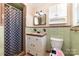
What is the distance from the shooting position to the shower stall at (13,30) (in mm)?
1215

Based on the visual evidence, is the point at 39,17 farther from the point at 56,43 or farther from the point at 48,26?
the point at 56,43

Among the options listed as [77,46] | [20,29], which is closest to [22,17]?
[20,29]

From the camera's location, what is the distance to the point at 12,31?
1274 mm

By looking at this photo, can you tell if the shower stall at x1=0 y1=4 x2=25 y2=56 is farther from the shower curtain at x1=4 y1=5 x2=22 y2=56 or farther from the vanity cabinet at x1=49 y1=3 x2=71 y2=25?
the vanity cabinet at x1=49 y1=3 x2=71 y2=25

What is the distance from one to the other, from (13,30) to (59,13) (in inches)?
20.6

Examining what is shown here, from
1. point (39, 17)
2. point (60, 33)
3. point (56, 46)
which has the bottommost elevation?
point (56, 46)

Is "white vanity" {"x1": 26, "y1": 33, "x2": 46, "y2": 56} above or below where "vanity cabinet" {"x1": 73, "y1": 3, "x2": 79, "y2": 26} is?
below

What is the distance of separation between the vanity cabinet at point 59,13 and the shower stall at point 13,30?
0.99 ft

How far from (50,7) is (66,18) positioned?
0.65ft

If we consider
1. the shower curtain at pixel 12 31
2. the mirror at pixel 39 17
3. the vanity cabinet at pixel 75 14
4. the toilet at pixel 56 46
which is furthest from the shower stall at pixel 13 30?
the vanity cabinet at pixel 75 14

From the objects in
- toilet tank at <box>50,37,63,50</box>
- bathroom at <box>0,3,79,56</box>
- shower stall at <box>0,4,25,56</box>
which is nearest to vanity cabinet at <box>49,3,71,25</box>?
bathroom at <box>0,3,79,56</box>

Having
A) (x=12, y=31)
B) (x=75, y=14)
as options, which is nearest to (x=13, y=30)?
(x=12, y=31)

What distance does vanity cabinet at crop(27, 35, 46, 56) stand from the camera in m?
1.21

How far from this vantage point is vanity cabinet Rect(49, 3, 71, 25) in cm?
119
